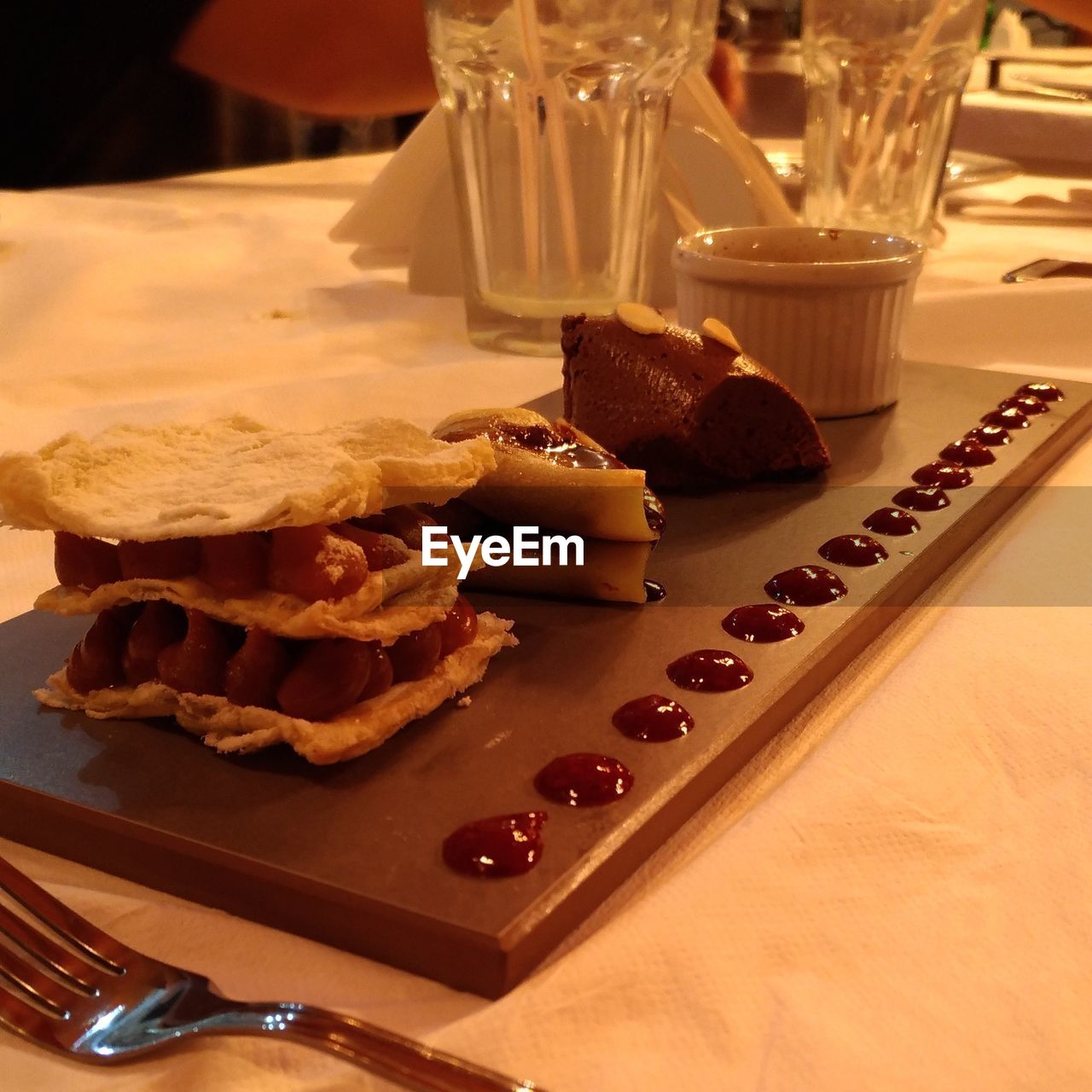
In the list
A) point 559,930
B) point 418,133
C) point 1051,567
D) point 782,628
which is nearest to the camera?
point 559,930

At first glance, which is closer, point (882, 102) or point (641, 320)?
point (641, 320)

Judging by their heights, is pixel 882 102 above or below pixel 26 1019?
above

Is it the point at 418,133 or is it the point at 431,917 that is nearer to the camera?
the point at 431,917

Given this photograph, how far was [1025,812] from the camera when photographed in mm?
730

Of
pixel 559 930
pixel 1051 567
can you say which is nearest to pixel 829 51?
pixel 1051 567

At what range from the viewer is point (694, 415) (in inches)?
51.1

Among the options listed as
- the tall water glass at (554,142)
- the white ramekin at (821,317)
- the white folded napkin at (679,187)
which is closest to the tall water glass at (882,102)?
the white folded napkin at (679,187)

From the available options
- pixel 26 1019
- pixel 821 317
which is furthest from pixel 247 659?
pixel 821 317

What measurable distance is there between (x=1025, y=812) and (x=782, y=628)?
25 centimetres

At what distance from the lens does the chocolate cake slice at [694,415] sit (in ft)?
4.27

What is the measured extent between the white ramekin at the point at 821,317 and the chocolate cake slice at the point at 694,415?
0.65ft

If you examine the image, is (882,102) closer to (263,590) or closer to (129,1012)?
(263,590)

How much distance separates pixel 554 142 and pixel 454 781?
116 cm

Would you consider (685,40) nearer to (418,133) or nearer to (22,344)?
(418,133)
